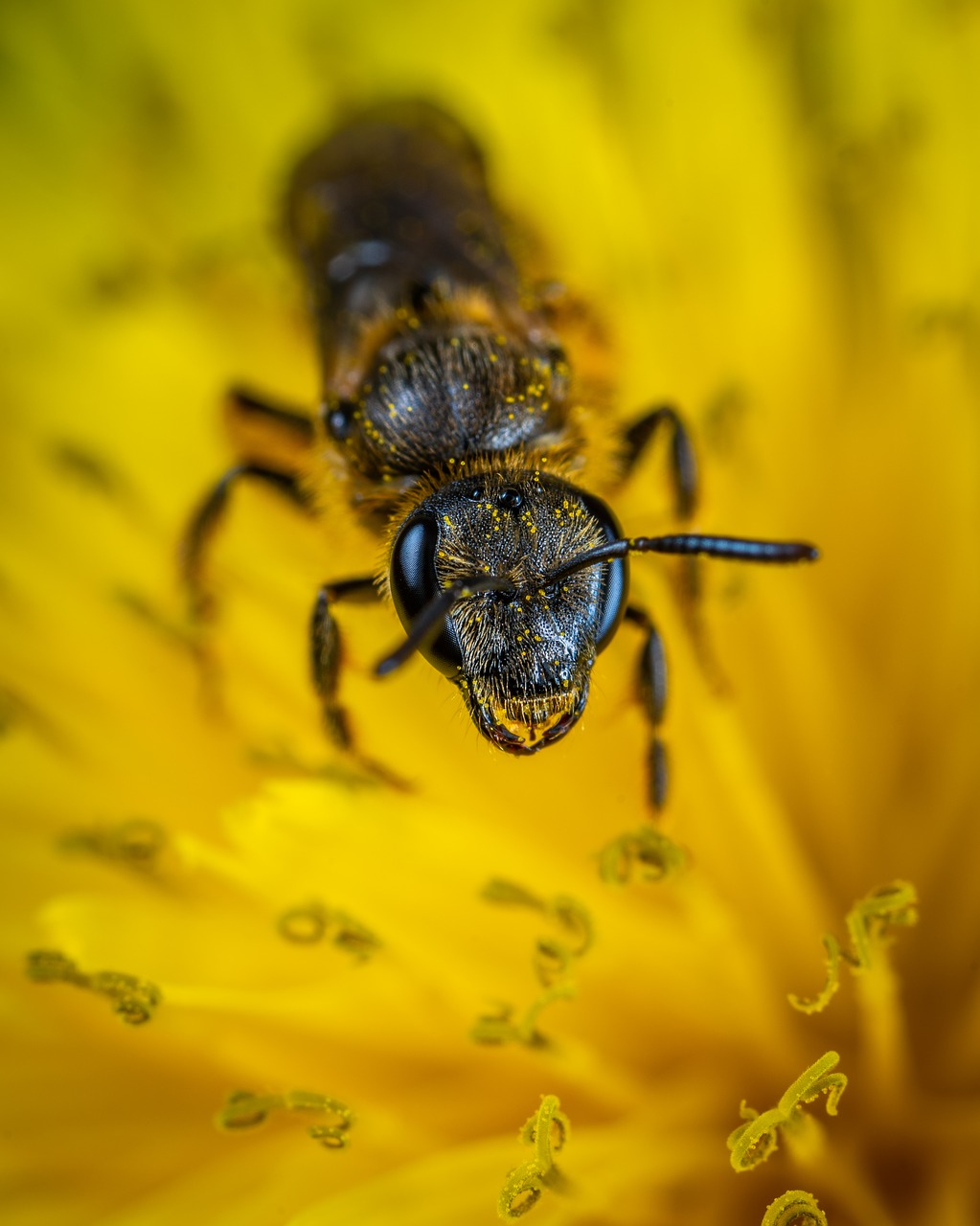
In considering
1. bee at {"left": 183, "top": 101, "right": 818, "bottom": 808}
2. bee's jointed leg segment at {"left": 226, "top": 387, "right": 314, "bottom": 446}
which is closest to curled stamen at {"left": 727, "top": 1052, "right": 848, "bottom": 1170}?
bee at {"left": 183, "top": 101, "right": 818, "bottom": 808}

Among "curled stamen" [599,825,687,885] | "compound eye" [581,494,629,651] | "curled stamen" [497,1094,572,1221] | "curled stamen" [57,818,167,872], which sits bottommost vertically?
"curled stamen" [497,1094,572,1221]

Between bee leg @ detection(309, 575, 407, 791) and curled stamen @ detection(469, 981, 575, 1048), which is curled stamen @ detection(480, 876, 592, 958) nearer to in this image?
curled stamen @ detection(469, 981, 575, 1048)

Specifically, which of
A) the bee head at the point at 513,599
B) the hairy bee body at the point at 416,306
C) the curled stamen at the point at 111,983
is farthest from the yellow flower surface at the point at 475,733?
the bee head at the point at 513,599

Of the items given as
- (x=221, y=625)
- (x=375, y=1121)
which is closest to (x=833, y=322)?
(x=221, y=625)

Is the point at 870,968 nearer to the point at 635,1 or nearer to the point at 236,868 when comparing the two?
the point at 236,868

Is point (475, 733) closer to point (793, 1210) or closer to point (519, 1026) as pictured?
point (519, 1026)

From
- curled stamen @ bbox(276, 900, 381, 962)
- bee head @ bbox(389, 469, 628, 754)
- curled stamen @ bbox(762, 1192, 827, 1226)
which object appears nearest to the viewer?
bee head @ bbox(389, 469, 628, 754)
